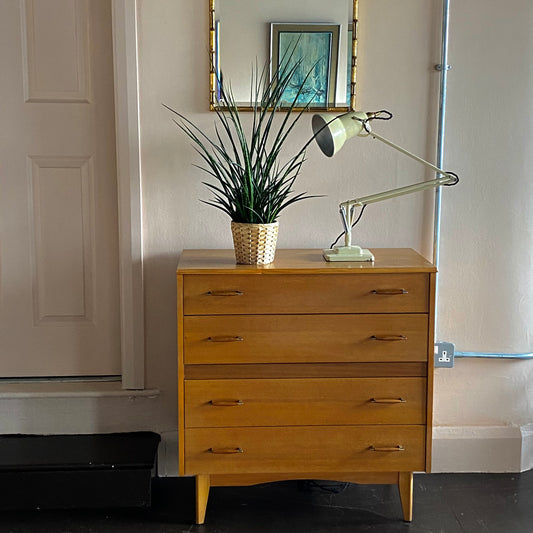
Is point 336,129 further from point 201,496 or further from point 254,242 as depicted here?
point 201,496

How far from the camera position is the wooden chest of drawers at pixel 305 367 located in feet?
7.59

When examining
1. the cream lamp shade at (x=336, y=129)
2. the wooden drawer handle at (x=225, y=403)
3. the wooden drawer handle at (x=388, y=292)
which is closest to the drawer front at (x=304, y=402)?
the wooden drawer handle at (x=225, y=403)

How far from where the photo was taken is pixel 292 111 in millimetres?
2656

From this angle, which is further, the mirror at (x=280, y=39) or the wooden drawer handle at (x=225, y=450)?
the mirror at (x=280, y=39)

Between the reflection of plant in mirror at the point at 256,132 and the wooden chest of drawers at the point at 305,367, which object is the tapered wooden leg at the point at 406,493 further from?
the reflection of plant in mirror at the point at 256,132

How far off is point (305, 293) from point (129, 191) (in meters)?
0.77

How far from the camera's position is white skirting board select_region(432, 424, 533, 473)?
2822mm

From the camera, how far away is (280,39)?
2.61 m

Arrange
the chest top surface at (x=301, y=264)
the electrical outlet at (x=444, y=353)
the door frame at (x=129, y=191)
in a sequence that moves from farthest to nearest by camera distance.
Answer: the electrical outlet at (x=444, y=353) → the door frame at (x=129, y=191) → the chest top surface at (x=301, y=264)

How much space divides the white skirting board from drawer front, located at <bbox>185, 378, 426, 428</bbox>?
1.66ft

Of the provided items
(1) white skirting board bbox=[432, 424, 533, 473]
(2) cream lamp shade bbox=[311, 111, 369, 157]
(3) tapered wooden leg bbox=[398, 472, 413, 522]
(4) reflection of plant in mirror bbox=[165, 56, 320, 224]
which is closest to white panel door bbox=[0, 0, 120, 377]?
(4) reflection of plant in mirror bbox=[165, 56, 320, 224]

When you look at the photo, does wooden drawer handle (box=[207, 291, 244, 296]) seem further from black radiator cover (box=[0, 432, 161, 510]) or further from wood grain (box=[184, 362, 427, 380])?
black radiator cover (box=[0, 432, 161, 510])

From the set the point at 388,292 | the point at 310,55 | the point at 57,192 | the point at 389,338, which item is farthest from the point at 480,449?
the point at 57,192

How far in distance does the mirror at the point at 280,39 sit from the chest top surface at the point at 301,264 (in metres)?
0.56
